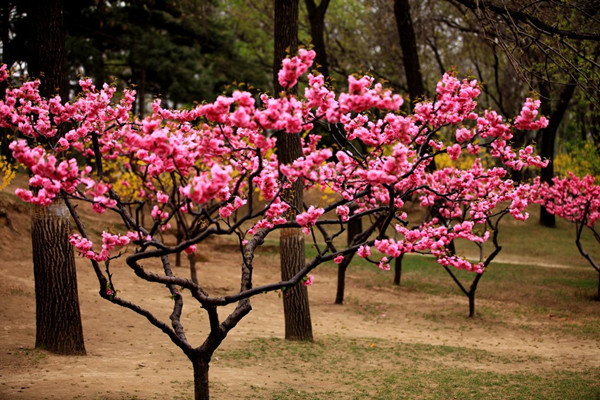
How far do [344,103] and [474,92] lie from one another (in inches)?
94.8

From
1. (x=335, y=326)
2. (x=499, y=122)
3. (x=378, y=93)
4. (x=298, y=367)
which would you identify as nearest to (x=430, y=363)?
(x=298, y=367)

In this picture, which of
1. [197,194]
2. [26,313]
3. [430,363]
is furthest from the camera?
[26,313]

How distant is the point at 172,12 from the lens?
25844mm

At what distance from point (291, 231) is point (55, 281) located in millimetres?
3773

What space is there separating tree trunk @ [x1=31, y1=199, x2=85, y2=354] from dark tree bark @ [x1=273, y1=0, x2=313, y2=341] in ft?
10.7

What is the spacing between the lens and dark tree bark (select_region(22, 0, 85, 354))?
26.1 ft

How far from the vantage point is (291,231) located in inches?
400

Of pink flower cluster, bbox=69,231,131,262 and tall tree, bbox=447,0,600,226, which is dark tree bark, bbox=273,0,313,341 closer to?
tall tree, bbox=447,0,600,226

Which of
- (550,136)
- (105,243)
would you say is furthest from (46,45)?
(550,136)

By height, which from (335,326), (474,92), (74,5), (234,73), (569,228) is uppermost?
(74,5)

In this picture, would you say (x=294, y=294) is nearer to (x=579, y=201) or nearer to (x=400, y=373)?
(x=400, y=373)

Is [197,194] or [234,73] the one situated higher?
[234,73]

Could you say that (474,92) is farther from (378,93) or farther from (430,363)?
(430,363)

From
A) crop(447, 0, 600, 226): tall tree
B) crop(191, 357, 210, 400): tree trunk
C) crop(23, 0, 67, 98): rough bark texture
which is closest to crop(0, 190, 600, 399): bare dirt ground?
crop(191, 357, 210, 400): tree trunk
